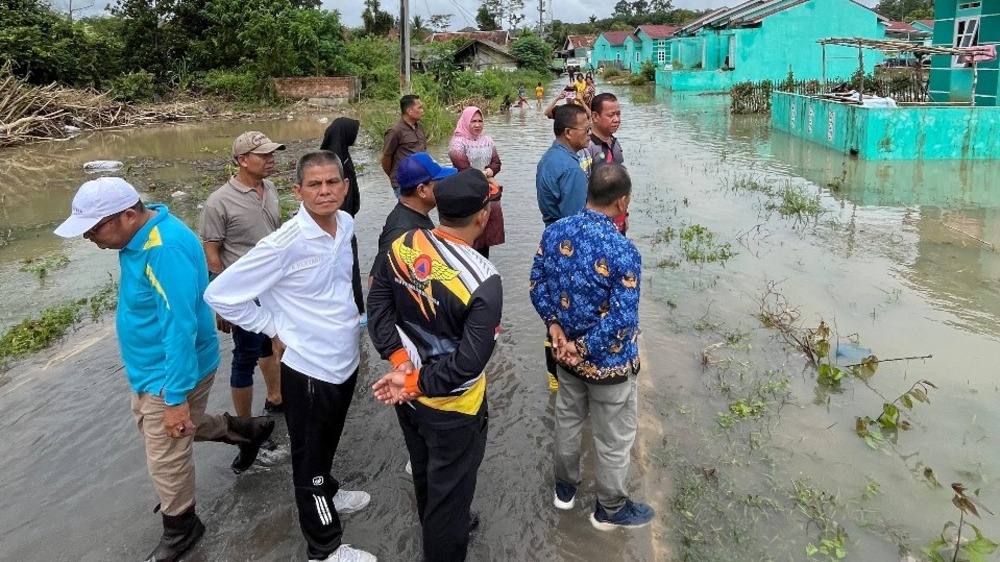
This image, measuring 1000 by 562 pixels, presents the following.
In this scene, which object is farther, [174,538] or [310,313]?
[174,538]

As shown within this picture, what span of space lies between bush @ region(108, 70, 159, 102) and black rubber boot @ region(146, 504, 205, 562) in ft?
89.5

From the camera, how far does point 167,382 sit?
2.51 m

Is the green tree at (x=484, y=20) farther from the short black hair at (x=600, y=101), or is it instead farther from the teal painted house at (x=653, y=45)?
the short black hair at (x=600, y=101)

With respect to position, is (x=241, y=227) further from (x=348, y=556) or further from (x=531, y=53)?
(x=531, y=53)

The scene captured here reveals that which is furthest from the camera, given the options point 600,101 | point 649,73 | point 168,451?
point 649,73

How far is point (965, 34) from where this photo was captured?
15836 mm

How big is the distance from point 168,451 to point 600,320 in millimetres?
1925

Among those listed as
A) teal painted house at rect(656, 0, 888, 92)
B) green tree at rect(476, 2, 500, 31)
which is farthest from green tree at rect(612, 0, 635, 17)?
teal painted house at rect(656, 0, 888, 92)

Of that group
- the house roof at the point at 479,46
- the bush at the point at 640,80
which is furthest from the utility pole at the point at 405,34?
the house roof at the point at 479,46

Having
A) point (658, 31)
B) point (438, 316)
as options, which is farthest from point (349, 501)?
point (658, 31)

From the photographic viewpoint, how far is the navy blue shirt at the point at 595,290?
2600 millimetres

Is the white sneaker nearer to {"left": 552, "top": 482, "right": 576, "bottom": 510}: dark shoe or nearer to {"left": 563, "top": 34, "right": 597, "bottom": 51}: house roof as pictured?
{"left": 552, "top": 482, "right": 576, "bottom": 510}: dark shoe

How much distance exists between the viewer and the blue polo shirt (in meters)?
4.02

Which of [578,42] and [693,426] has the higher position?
[578,42]
